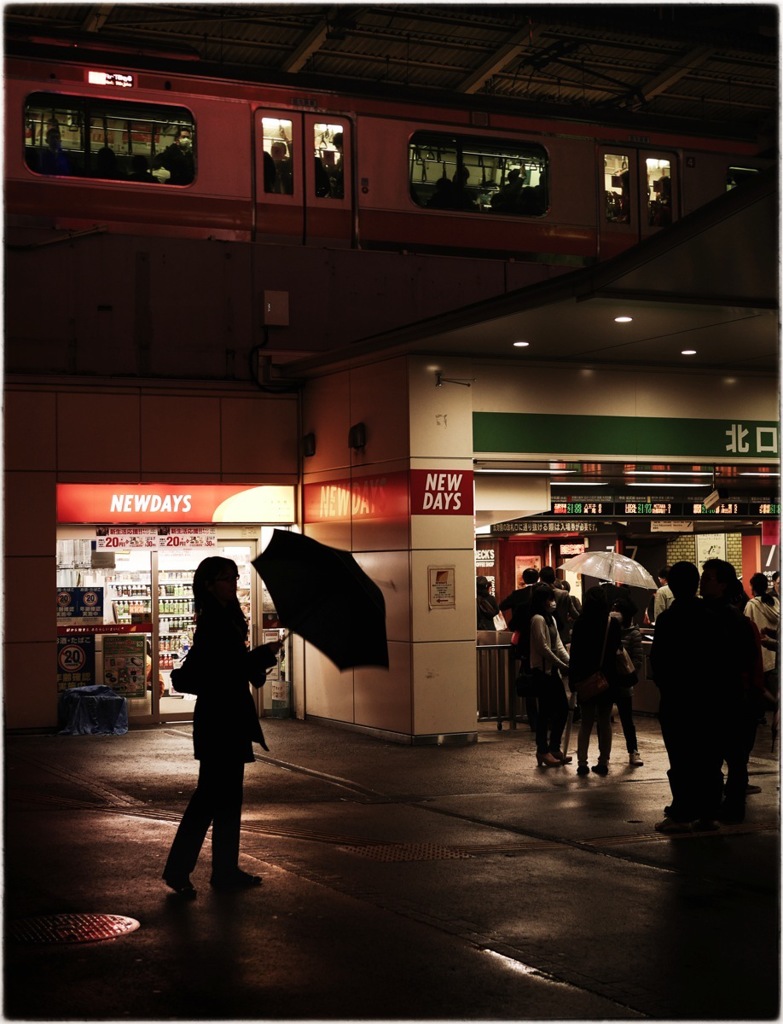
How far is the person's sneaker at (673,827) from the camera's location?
9.46m

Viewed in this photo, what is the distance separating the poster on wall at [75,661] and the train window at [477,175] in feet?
23.8

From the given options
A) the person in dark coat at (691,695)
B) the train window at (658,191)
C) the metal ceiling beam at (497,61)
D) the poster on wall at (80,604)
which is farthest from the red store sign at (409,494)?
the metal ceiling beam at (497,61)

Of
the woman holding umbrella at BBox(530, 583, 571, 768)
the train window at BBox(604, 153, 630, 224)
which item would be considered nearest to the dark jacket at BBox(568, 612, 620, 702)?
the woman holding umbrella at BBox(530, 583, 571, 768)

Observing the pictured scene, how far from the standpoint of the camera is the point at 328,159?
56.4 feet

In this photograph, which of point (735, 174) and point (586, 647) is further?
point (735, 174)

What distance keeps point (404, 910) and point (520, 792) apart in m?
4.08

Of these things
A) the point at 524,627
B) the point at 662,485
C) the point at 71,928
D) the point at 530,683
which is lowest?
the point at 71,928

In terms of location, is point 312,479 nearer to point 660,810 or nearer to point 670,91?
point 660,810

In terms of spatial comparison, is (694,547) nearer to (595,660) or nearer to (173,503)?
(173,503)

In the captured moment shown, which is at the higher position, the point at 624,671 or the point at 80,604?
the point at 80,604

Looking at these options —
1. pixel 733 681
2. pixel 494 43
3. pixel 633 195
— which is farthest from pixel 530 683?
pixel 494 43

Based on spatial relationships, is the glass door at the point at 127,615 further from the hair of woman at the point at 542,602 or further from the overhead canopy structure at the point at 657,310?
the hair of woman at the point at 542,602

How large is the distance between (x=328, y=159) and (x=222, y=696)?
1100cm

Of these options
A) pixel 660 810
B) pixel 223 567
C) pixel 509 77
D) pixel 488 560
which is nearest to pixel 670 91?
pixel 509 77
